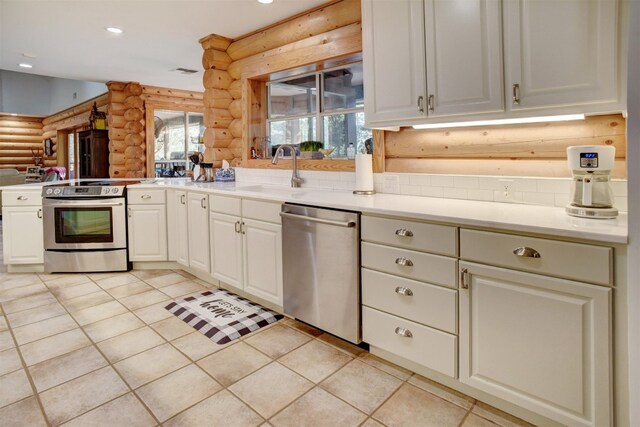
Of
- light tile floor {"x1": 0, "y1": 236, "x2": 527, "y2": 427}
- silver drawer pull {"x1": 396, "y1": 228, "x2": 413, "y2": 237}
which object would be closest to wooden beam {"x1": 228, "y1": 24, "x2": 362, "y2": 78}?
silver drawer pull {"x1": 396, "y1": 228, "x2": 413, "y2": 237}

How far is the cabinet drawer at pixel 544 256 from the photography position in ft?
4.72

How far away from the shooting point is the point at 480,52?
201 cm

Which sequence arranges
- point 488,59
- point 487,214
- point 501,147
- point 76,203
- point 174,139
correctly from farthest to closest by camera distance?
point 174,139, point 76,203, point 501,147, point 488,59, point 487,214

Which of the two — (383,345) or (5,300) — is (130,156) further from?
(383,345)

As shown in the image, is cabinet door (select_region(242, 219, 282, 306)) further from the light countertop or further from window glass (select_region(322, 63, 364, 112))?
window glass (select_region(322, 63, 364, 112))

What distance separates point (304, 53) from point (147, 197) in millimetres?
2105

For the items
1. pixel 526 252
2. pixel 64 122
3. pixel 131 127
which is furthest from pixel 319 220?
pixel 64 122

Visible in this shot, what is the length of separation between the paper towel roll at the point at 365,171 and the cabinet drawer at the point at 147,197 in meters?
2.19

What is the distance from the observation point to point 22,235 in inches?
156

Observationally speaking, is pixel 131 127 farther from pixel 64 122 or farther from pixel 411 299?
pixel 411 299

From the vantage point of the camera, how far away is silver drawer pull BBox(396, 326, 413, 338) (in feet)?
6.73

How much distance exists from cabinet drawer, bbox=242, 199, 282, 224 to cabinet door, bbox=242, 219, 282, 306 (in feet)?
0.12

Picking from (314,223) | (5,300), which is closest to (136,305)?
(5,300)

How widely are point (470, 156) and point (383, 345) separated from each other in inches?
49.2
